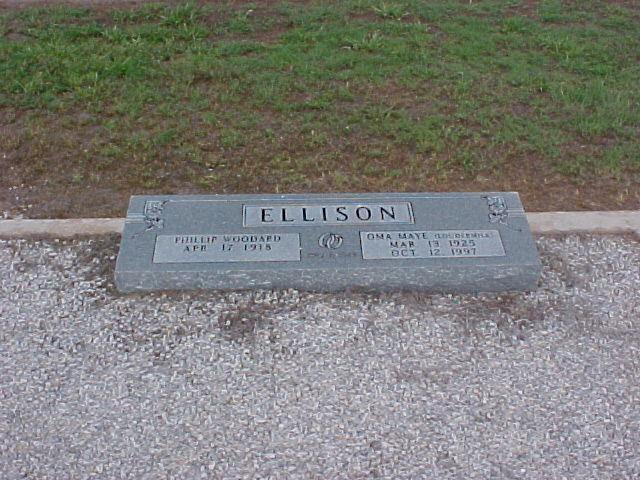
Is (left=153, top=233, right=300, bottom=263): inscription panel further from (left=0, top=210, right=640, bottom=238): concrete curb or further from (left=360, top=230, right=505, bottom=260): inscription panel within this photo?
(left=0, top=210, right=640, bottom=238): concrete curb

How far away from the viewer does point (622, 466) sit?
3139 mm

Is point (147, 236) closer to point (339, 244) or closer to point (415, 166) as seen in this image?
point (339, 244)

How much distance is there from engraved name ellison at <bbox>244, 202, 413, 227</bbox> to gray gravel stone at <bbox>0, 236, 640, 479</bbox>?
0.44m

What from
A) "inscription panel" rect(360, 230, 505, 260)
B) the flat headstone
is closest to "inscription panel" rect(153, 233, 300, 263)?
the flat headstone

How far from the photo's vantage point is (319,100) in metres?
5.79

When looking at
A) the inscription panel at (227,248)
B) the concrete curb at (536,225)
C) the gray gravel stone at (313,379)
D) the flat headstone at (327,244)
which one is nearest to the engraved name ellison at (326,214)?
the flat headstone at (327,244)

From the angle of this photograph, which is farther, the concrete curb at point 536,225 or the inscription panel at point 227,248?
the concrete curb at point 536,225

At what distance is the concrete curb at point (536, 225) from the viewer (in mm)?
4359

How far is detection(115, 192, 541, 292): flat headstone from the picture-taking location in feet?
12.8

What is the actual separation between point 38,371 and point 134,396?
1.56 feet

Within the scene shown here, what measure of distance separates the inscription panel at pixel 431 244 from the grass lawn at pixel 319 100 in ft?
2.76

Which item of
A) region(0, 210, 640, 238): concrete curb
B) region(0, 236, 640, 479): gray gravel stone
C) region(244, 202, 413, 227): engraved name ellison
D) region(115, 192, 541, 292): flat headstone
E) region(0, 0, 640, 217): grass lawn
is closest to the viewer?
region(0, 236, 640, 479): gray gravel stone

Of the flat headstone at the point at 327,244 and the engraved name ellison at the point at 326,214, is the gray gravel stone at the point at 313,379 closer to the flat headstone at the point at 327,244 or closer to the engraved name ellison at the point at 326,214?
the flat headstone at the point at 327,244

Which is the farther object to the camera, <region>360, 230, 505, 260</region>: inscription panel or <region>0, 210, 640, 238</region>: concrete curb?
<region>0, 210, 640, 238</region>: concrete curb
